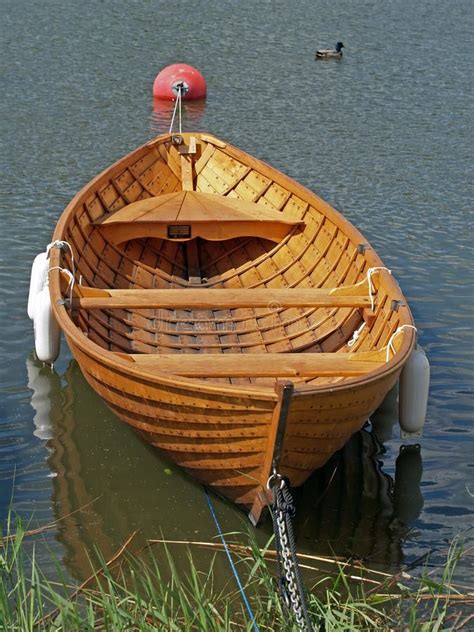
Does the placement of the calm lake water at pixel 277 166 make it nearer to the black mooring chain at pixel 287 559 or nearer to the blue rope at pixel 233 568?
the blue rope at pixel 233 568

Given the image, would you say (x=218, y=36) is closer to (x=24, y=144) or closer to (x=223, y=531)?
(x=24, y=144)

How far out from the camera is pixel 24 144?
16.4 m

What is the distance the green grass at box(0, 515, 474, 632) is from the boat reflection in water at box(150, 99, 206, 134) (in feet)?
40.7

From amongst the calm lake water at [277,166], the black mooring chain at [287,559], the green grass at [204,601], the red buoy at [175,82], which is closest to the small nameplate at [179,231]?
the calm lake water at [277,166]

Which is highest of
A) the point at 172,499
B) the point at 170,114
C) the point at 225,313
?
the point at 170,114

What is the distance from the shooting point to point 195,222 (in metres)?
10.5

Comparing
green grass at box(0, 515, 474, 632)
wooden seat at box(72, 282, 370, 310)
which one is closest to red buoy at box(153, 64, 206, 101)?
wooden seat at box(72, 282, 370, 310)

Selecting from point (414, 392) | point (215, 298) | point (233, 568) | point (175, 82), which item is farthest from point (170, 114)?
point (233, 568)

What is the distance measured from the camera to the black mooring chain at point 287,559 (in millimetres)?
5105

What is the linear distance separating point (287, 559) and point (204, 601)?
1.78 feet


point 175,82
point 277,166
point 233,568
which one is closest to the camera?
point 233,568

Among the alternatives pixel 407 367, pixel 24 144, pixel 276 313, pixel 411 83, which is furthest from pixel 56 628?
pixel 411 83

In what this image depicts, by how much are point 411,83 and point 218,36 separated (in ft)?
22.1

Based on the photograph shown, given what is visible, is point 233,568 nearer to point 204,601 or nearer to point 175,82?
point 204,601
